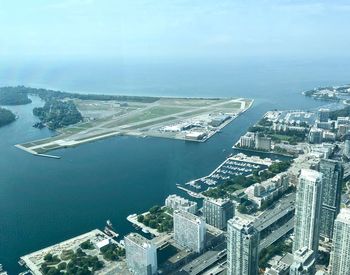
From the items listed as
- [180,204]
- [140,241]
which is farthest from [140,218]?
[140,241]

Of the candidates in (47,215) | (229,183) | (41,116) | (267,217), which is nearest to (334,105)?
(229,183)

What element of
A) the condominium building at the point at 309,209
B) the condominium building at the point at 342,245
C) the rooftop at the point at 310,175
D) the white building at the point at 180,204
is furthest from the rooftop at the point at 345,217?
the white building at the point at 180,204

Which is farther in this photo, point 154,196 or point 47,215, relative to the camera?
point 154,196

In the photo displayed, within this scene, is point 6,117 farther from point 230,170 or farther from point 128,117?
point 230,170

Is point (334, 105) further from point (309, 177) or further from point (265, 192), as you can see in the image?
point (309, 177)

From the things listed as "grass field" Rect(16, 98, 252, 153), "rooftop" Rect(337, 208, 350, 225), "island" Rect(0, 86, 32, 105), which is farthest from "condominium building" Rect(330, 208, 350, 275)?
"island" Rect(0, 86, 32, 105)

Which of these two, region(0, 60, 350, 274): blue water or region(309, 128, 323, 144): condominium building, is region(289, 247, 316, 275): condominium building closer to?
region(0, 60, 350, 274): blue water

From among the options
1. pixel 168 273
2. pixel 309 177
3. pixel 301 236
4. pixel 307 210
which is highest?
pixel 309 177
